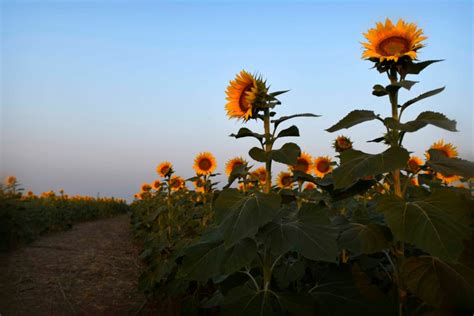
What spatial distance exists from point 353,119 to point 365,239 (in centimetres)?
55

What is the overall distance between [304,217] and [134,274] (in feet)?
15.0

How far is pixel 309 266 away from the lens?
2414 mm

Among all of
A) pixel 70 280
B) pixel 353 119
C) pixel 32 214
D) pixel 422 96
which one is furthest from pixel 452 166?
pixel 32 214

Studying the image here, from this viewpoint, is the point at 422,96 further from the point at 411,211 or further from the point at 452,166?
the point at 411,211

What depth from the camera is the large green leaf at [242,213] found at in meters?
1.70

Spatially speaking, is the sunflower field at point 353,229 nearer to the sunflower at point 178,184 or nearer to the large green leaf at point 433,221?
the large green leaf at point 433,221

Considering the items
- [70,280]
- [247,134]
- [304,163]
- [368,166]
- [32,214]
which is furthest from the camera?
[32,214]

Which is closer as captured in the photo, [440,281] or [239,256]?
Result: [440,281]

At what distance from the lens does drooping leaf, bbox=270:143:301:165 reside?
189cm

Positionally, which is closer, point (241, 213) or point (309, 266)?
point (241, 213)

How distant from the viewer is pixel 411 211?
1671 millimetres

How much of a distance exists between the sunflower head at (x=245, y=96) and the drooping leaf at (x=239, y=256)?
0.72 meters

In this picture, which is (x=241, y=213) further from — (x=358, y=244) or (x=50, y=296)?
(x=50, y=296)

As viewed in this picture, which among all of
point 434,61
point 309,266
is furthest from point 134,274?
point 434,61
